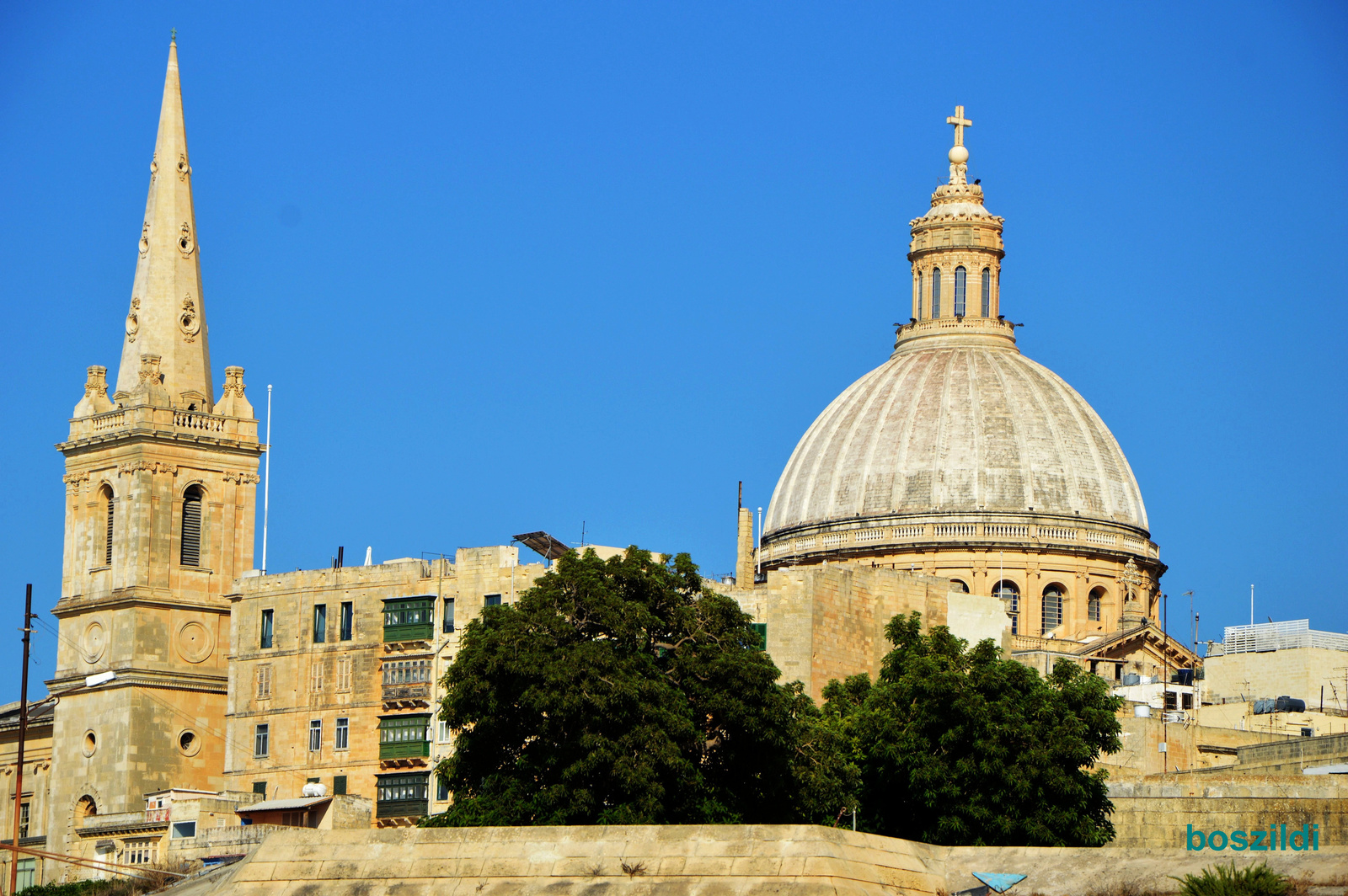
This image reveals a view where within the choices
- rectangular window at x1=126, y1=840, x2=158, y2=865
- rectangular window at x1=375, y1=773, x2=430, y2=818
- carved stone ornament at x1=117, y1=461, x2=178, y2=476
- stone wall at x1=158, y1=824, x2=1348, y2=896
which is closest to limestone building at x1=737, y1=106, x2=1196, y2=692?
carved stone ornament at x1=117, y1=461, x2=178, y2=476

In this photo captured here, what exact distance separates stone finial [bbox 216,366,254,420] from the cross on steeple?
1782 inches

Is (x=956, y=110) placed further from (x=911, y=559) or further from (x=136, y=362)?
(x=136, y=362)

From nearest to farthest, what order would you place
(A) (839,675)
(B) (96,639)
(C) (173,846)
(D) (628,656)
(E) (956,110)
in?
(D) (628,656)
(C) (173,846)
(A) (839,675)
(B) (96,639)
(E) (956,110)

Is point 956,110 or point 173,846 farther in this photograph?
point 956,110

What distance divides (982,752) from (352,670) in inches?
897

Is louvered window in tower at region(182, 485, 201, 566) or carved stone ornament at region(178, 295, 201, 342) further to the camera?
carved stone ornament at region(178, 295, 201, 342)

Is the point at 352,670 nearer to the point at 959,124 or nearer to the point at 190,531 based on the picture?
the point at 190,531

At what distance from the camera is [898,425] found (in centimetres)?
11244

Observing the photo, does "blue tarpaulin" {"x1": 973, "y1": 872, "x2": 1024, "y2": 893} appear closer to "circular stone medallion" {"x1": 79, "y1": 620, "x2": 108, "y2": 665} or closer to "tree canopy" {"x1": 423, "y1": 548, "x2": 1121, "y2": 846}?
"tree canopy" {"x1": 423, "y1": 548, "x2": 1121, "y2": 846}

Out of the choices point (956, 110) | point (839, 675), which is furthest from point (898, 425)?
point (839, 675)

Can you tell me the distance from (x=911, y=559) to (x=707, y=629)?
1829 inches

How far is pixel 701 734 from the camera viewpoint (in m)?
60.2

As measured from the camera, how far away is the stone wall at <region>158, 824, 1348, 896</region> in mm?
47375

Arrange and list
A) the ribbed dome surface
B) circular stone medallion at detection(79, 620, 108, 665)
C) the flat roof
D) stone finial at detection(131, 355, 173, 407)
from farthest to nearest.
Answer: the ribbed dome surface
stone finial at detection(131, 355, 173, 407)
circular stone medallion at detection(79, 620, 108, 665)
the flat roof
